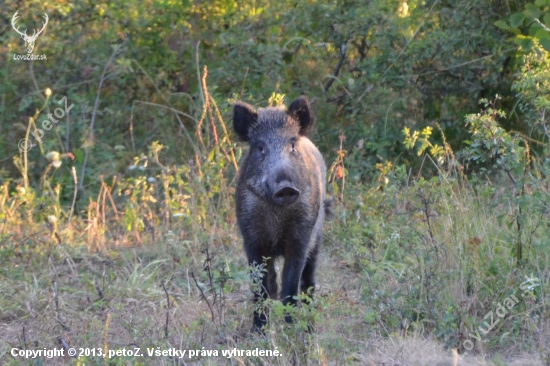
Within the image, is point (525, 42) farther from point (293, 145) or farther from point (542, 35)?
point (293, 145)

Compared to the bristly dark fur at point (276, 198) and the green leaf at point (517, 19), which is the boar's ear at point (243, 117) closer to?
the bristly dark fur at point (276, 198)

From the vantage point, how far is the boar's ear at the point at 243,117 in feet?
20.1

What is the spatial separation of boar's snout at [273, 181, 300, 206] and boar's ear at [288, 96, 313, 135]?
86cm

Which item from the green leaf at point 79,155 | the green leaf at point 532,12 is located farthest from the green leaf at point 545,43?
the green leaf at point 79,155

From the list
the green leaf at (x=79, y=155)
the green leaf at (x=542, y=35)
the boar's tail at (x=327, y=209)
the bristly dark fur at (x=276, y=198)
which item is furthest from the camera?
the green leaf at (x=79, y=155)

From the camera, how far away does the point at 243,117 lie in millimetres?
6148

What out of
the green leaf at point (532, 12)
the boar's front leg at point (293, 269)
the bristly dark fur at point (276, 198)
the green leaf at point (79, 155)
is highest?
the green leaf at point (532, 12)

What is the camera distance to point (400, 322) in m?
5.13

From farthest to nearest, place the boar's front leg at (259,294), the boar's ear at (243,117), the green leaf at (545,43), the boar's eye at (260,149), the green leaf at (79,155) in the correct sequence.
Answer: the green leaf at (79,155) → the green leaf at (545,43) → the boar's ear at (243,117) → the boar's eye at (260,149) → the boar's front leg at (259,294)

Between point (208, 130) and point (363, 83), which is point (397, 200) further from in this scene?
point (363, 83)

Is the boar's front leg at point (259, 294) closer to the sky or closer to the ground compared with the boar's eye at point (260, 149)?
closer to the ground

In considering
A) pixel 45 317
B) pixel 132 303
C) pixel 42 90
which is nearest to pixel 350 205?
pixel 132 303

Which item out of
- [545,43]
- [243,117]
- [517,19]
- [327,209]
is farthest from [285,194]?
[517,19]

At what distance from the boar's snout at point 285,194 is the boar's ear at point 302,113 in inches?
33.8
